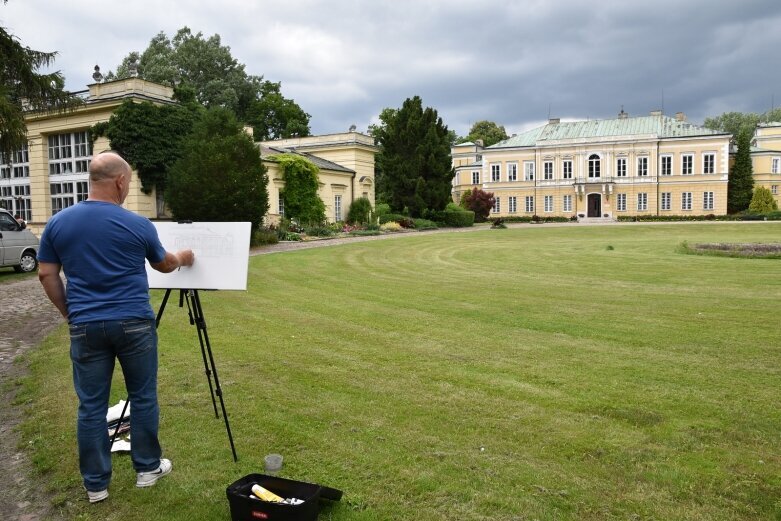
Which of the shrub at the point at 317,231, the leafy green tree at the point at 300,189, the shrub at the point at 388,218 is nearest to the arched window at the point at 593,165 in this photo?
the shrub at the point at 388,218

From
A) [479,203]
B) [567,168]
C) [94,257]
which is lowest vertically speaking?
[94,257]

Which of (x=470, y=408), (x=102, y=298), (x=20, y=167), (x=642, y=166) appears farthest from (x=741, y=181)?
(x=102, y=298)

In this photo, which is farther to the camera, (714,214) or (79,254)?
(714,214)

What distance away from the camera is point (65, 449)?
4.58 meters

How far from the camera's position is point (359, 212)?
4031cm

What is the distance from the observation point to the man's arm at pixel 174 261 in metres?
4.02

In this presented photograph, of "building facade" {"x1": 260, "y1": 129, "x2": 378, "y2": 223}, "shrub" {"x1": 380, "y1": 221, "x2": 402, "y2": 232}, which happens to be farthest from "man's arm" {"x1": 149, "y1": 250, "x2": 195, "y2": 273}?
"shrub" {"x1": 380, "y1": 221, "x2": 402, "y2": 232}

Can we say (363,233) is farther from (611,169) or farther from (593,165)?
(611,169)

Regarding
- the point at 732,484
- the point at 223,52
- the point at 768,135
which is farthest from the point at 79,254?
the point at 768,135

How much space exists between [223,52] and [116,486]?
62.6 meters

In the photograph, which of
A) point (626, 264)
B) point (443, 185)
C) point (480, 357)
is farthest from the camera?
point (443, 185)

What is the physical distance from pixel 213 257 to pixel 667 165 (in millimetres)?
63282

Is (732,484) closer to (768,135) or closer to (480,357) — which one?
(480,357)

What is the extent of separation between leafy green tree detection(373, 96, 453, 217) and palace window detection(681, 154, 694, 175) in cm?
2826
